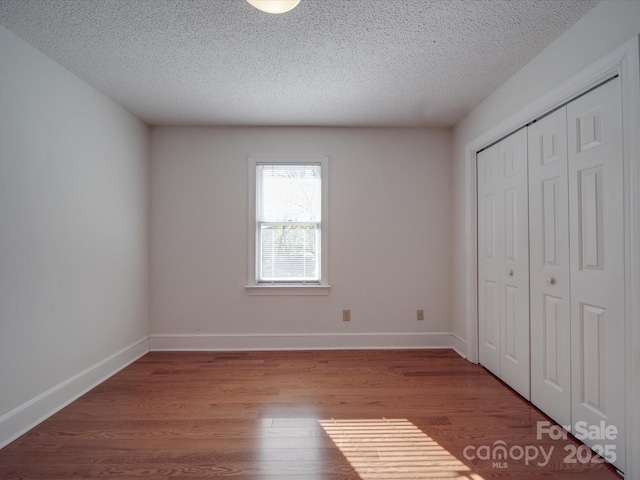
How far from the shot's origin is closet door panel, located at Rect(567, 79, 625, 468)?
1739 mm

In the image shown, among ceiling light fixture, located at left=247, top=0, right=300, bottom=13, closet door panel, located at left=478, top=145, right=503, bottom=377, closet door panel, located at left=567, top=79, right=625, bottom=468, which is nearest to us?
ceiling light fixture, located at left=247, top=0, right=300, bottom=13

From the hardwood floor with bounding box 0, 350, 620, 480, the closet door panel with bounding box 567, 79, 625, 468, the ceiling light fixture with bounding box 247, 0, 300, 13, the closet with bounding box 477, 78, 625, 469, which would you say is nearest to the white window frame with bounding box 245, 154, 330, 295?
the hardwood floor with bounding box 0, 350, 620, 480

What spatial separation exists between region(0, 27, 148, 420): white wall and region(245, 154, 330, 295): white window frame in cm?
123

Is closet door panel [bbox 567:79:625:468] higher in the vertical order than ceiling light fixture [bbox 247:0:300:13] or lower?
lower

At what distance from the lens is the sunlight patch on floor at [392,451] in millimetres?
1748

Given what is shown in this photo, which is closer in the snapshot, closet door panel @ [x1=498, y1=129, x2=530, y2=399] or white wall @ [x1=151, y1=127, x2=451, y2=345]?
closet door panel @ [x1=498, y1=129, x2=530, y2=399]

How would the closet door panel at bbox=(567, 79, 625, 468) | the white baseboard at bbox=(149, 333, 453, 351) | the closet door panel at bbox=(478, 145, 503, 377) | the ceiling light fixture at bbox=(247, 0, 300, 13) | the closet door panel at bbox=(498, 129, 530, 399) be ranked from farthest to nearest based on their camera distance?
the white baseboard at bbox=(149, 333, 453, 351)
the closet door panel at bbox=(478, 145, 503, 377)
the closet door panel at bbox=(498, 129, 530, 399)
the closet door panel at bbox=(567, 79, 625, 468)
the ceiling light fixture at bbox=(247, 0, 300, 13)

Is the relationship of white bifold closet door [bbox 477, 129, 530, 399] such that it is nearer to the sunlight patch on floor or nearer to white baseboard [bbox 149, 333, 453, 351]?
white baseboard [bbox 149, 333, 453, 351]

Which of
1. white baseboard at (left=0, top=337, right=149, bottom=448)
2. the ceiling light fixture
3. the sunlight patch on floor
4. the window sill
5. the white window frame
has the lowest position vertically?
the sunlight patch on floor

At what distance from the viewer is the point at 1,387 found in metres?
1.99

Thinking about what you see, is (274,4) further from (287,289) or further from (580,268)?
(287,289)

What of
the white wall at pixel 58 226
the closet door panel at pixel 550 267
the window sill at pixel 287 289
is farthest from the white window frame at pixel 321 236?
the closet door panel at pixel 550 267

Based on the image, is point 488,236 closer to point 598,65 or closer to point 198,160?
point 598,65

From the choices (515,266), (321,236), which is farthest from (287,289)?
(515,266)
